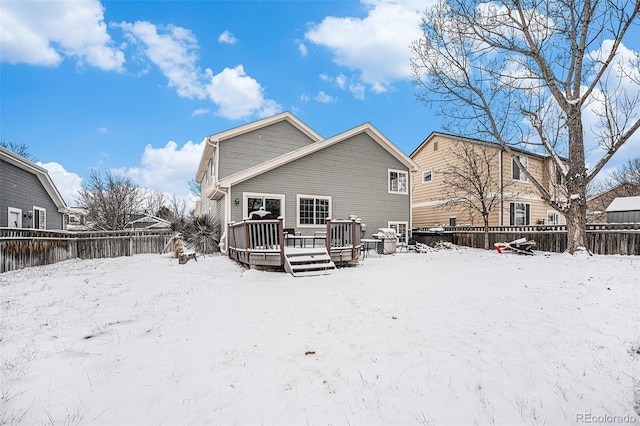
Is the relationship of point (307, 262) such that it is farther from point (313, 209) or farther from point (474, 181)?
point (474, 181)

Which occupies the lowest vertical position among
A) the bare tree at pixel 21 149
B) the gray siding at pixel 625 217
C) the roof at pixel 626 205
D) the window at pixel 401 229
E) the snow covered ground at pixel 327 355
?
the snow covered ground at pixel 327 355

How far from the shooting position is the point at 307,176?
13422 millimetres

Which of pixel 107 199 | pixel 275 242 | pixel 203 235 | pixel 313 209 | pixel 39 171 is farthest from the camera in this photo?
pixel 107 199

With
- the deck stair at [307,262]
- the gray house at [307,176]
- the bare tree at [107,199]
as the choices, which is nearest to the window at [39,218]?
the bare tree at [107,199]

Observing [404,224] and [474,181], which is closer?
[404,224]

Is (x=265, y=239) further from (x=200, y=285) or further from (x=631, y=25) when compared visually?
(x=631, y=25)

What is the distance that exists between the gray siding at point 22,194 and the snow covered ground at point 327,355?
34.9ft

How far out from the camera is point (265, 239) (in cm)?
848

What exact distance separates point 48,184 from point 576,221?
24.9 metres

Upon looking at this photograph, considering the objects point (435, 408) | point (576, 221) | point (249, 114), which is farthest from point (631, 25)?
point (249, 114)

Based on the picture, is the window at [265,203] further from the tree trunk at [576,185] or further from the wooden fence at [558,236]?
the tree trunk at [576,185]

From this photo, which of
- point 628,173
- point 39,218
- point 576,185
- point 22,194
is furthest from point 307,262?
point 628,173

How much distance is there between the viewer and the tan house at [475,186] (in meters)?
17.4

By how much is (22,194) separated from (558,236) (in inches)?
961
